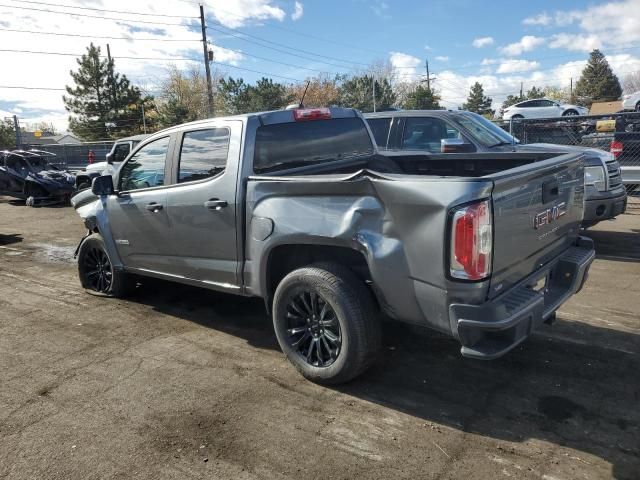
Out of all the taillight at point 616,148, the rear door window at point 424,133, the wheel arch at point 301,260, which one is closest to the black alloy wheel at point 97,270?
the wheel arch at point 301,260

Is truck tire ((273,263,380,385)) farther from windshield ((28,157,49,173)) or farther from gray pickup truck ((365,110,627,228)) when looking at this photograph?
windshield ((28,157,49,173))

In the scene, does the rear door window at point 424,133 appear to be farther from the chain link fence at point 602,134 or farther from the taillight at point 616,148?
the taillight at point 616,148

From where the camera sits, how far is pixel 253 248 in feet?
12.6

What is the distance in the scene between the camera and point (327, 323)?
3455 mm

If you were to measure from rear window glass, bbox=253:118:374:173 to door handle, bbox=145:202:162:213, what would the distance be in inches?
46.1

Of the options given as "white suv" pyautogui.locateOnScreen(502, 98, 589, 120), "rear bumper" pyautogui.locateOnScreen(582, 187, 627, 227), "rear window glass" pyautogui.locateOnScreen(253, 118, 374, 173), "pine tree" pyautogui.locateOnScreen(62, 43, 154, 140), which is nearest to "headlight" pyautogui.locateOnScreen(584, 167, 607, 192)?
"rear bumper" pyautogui.locateOnScreen(582, 187, 627, 227)

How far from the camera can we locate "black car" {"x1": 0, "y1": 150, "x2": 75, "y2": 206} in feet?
49.3

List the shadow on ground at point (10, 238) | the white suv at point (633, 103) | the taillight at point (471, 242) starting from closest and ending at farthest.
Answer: the taillight at point (471, 242)
the shadow on ground at point (10, 238)
the white suv at point (633, 103)

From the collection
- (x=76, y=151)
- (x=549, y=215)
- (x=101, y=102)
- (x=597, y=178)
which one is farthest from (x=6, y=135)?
(x=549, y=215)

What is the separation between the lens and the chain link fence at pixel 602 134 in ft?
34.3

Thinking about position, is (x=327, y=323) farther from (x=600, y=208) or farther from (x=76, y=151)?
(x=76, y=151)

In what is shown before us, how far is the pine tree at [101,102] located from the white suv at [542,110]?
111ft

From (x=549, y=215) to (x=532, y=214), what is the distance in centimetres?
32

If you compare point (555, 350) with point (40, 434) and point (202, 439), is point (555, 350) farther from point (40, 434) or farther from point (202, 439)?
point (40, 434)
